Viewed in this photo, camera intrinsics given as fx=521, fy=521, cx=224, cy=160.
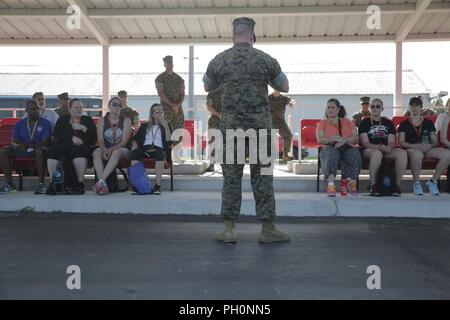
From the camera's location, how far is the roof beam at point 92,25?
10.1m

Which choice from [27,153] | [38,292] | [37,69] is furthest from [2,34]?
[37,69]

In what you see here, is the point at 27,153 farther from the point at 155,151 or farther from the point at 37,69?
the point at 37,69

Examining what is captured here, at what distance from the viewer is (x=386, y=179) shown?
6859mm

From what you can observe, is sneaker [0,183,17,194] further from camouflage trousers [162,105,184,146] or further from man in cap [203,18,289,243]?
man in cap [203,18,289,243]

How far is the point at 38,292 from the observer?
3193 mm

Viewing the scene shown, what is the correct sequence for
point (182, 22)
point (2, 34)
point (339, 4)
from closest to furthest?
point (339, 4) → point (182, 22) → point (2, 34)

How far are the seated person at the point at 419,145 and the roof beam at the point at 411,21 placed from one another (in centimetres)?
328

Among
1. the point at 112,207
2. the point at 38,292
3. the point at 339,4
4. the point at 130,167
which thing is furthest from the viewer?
the point at 339,4

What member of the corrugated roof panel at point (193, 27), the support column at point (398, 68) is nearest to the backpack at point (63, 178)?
the corrugated roof panel at point (193, 27)

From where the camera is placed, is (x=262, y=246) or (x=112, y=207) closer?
(x=262, y=246)

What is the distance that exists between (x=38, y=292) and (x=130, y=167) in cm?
392

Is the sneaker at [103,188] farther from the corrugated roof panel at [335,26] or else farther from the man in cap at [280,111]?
the corrugated roof panel at [335,26]

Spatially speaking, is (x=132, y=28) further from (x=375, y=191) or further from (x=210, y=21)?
(x=375, y=191)

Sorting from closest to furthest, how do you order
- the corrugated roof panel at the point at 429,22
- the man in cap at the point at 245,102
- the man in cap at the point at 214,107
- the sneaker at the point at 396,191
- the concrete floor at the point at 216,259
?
the concrete floor at the point at 216,259
the man in cap at the point at 245,102
the sneaker at the point at 396,191
the man in cap at the point at 214,107
the corrugated roof panel at the point at 429,22
